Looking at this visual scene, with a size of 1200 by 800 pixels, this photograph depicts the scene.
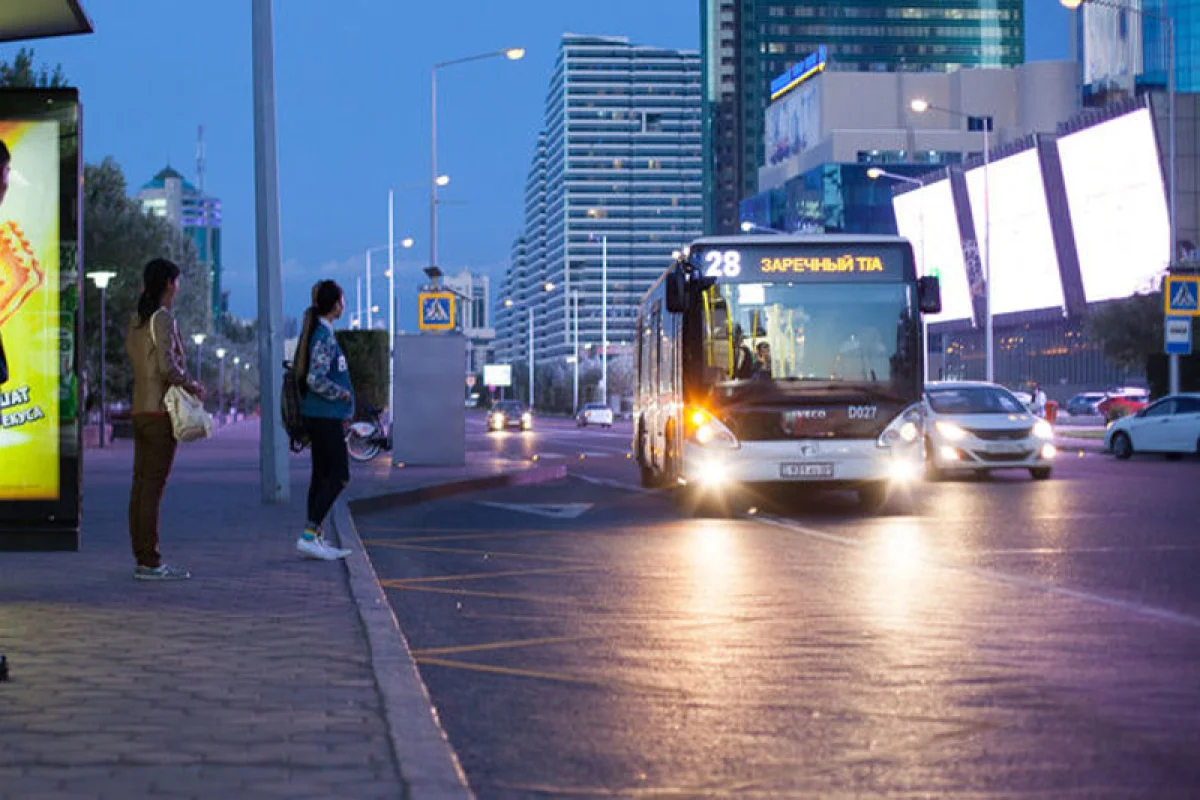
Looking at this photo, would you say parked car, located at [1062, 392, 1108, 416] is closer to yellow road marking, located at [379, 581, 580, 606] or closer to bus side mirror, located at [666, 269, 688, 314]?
bus side mirror, located at [666, 269, 688, 314]

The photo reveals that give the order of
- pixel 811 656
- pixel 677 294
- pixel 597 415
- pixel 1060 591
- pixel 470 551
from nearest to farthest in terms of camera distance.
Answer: pixel 811 656, pixel 1060 591, pixel 470 551, pixel 677 294, pixel 597 415

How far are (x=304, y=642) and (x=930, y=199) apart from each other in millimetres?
130163

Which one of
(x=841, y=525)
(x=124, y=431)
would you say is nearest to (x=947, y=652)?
(x=841, y=525)

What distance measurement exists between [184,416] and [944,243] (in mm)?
126404

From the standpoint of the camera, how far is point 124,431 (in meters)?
60.3

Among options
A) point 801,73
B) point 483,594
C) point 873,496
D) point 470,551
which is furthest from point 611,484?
point 801,73

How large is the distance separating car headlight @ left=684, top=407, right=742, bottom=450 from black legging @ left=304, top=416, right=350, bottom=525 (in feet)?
23.2

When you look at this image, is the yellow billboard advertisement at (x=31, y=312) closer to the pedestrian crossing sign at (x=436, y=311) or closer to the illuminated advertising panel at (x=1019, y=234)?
the pedestrian crossing sign at (x=436, y=311)

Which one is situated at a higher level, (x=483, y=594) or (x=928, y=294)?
(x=928, y=294)

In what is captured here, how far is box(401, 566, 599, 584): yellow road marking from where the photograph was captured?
1241 cm

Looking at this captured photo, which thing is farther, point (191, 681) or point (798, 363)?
point (798, 363)

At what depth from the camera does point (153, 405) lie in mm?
11484

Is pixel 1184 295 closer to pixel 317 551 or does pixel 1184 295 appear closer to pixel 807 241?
pixel 807 241

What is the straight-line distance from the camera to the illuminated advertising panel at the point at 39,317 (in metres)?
11.1
